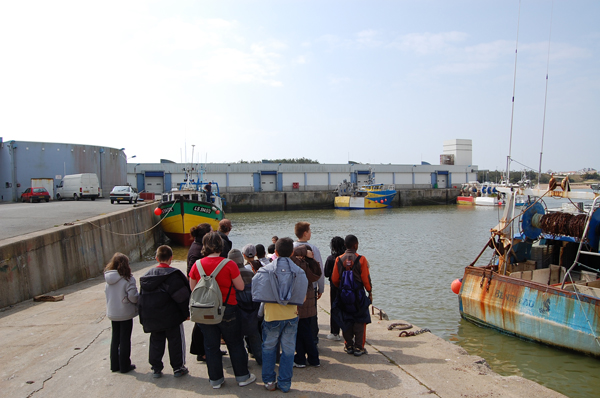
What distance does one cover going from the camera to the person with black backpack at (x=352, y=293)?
17.7 ft

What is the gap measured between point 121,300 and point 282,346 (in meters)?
1.90

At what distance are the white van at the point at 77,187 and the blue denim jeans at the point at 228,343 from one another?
109 feet

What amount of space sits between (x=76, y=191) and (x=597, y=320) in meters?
34.9

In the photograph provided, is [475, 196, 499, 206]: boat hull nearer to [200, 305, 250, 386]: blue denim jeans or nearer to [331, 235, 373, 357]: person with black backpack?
[331, 235, 373, 357]: person with black backpack

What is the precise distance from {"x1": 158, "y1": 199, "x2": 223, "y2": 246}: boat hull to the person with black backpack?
1900 cm

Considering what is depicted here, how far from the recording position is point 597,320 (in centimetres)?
726

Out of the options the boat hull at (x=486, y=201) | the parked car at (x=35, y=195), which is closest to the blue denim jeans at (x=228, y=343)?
the parked car at (x=35, y=195)

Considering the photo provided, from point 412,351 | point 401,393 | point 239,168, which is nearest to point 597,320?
point 412,351

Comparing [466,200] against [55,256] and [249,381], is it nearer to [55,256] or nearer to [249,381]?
[55,256]

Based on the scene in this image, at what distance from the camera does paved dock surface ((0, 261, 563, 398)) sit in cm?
463

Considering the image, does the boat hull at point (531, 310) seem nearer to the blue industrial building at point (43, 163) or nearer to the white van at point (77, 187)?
the white van at point (77, 187)

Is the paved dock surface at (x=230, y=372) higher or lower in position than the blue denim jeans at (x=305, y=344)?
lower

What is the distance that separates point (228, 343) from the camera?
4691 mm

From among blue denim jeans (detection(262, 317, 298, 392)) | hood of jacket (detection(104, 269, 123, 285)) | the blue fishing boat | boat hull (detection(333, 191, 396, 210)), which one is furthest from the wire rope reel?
boat hull (detection(333, 191, 396, 210))
